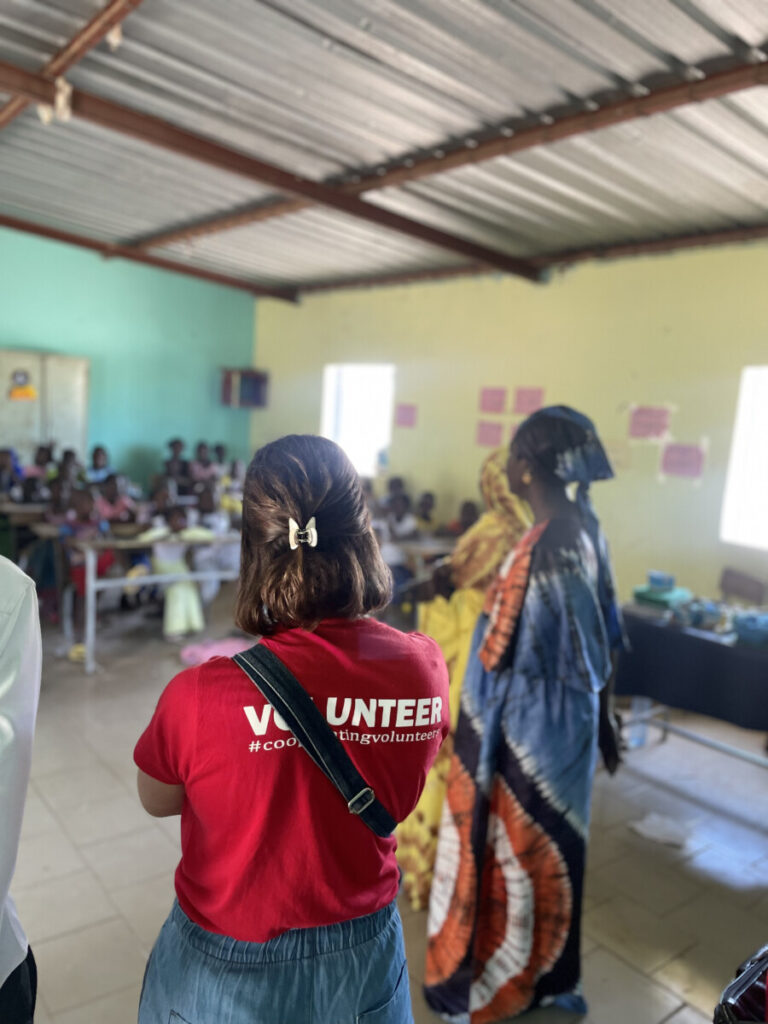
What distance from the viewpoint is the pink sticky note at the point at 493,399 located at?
23.3ft

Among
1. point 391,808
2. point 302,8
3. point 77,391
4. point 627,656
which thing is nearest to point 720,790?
point 627,656

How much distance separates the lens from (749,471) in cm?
538

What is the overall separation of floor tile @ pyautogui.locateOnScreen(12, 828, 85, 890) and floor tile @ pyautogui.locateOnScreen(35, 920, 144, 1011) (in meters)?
0.37

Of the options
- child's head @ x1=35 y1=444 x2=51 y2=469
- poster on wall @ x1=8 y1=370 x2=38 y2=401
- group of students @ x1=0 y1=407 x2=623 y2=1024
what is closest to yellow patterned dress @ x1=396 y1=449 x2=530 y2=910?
group of students @ x1=0 y1=407 x2=623 y2=1024

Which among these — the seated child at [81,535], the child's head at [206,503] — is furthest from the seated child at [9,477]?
the child's head at [206,503]

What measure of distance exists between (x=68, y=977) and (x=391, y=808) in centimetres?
187

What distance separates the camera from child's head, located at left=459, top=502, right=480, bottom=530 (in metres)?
7.21

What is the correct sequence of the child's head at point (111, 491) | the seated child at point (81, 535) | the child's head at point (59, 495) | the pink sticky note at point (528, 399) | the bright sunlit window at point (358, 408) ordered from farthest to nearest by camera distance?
the bright sunlit window at point (358, 408) < the pink sticky note at point (528, 399) < the child's head at point (111, 491) < the child's head at point (59, 495) < the seated child at point (81, 535)

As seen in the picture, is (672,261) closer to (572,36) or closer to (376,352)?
(572,36)

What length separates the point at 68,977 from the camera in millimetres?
2346

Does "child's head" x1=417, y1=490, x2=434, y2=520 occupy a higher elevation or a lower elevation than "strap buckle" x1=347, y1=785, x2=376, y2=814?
lower

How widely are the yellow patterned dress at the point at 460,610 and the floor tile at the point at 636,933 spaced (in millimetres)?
668

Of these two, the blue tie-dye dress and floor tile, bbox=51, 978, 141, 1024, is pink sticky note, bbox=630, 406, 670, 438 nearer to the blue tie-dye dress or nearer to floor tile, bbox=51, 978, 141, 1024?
the blue tie-dye dress

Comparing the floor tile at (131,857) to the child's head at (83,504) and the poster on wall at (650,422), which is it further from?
the poster on wall at (650,422)
